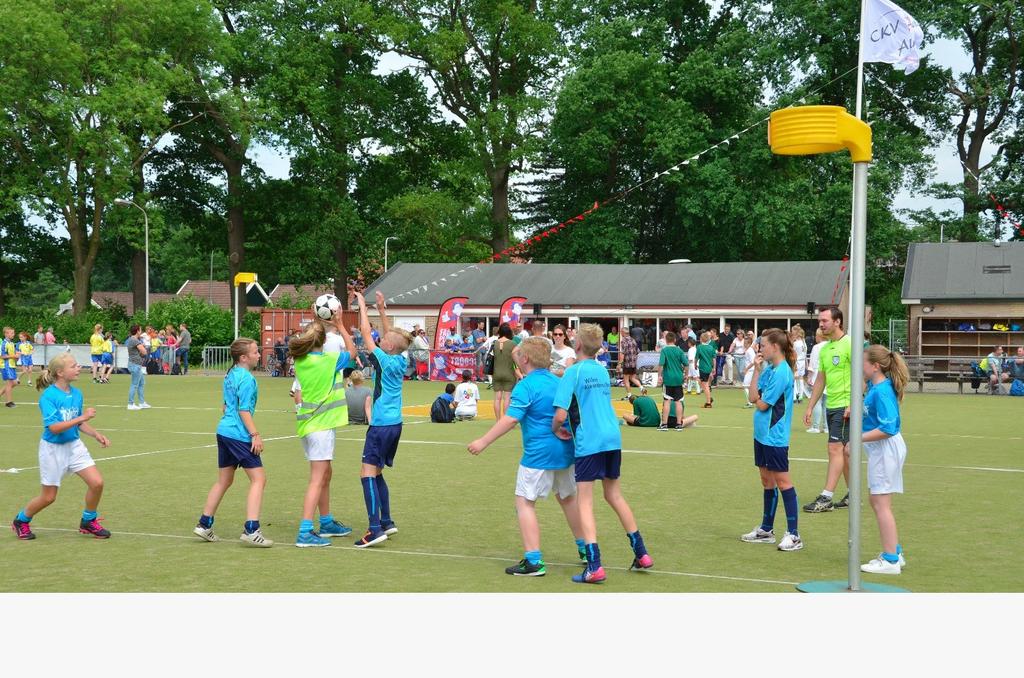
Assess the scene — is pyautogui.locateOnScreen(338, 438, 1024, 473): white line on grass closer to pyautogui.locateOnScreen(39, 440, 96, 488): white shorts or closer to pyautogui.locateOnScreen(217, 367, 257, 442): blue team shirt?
pyautogui.locateOnScreen(217, 367, 257, 442): blue team shirt

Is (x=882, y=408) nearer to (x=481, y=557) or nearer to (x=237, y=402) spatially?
(x=481, y=557)

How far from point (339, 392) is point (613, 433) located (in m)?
2.50

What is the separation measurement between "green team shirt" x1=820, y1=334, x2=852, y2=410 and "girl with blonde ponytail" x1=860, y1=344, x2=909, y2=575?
2991 millimetres

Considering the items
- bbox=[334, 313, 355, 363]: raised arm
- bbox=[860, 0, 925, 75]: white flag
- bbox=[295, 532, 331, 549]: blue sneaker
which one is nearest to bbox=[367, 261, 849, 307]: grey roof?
bbox=[860, 0, 925, 75]: white flag

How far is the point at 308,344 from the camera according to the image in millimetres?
8602

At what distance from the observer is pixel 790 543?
8484mm

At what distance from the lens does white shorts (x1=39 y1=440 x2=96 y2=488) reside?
28.5 ft

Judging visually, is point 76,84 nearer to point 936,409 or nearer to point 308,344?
point 936,409

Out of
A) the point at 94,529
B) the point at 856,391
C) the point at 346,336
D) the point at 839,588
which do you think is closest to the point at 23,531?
the point at 94,529

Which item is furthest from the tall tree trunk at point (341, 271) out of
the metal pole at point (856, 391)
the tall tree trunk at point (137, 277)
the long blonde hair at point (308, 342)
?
the metal pole at point (856, 391)

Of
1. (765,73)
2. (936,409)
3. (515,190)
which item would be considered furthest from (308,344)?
(515,190)

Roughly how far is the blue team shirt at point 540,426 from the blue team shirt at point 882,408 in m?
2.16

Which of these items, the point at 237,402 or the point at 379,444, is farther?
the point at 379,444

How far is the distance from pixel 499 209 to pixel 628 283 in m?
11.2
